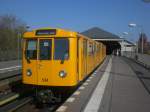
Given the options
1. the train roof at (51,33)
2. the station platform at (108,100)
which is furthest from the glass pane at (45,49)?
the station platform at (108,100)

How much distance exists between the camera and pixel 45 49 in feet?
44.1

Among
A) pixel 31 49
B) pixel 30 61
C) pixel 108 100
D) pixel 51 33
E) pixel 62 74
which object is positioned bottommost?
pixel 108 100

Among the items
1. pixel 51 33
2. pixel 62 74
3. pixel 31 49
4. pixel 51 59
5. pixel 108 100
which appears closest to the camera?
pixel 108 100

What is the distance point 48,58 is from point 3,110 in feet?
8.10

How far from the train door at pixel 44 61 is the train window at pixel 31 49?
185mm

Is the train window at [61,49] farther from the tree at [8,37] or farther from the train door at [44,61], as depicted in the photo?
the tree at [8,37]

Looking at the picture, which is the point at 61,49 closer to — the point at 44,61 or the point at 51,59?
the point at 51,59

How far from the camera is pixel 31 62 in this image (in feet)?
44.4

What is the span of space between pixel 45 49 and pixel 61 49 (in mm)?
606

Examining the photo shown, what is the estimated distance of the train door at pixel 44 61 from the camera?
13.3m

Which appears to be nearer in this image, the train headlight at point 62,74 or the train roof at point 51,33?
the train headlight at point 62,74

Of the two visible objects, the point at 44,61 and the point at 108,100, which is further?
the point at 44,61

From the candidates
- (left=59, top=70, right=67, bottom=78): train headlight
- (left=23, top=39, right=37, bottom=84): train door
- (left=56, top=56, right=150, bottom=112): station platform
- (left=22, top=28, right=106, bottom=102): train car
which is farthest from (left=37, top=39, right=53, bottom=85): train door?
(left=56, top=56, right=150, bottom=112): station platform

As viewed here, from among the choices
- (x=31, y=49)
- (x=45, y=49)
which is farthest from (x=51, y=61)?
(x=31, y=49)
